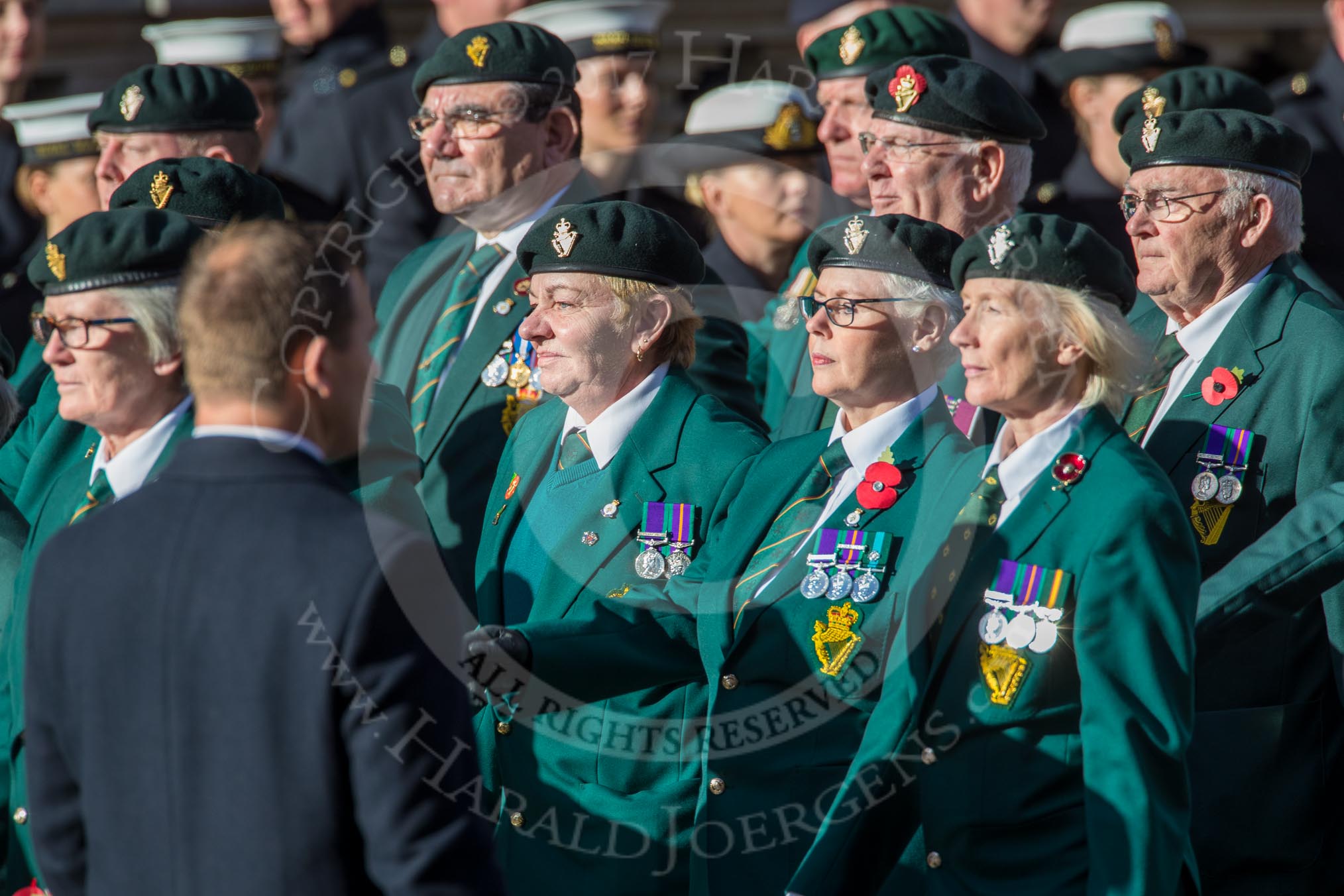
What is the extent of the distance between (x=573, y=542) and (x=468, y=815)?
1.51 m

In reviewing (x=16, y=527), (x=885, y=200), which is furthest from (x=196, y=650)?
(x=885, y=200)

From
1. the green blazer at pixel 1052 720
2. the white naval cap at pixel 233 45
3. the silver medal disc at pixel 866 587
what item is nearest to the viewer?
the green blazer at pixel 1052 720

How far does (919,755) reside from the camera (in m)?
3.62

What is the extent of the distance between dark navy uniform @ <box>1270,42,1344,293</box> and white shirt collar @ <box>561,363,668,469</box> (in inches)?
117

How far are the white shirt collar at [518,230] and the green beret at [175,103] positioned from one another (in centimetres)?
109

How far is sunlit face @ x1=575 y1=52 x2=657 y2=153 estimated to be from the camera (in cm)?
672

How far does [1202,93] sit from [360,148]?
142 inches

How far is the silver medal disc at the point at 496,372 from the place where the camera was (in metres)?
5.26

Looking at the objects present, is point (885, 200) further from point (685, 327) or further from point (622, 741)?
point (622, 741)

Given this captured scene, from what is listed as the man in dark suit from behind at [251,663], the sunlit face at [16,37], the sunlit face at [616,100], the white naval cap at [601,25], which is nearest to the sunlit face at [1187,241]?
the man in dark suit from behind at [251,663]

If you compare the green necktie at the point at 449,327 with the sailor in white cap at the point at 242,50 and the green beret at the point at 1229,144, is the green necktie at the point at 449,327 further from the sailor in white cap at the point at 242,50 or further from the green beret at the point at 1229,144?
the sailor in white cap at the point at 242,50

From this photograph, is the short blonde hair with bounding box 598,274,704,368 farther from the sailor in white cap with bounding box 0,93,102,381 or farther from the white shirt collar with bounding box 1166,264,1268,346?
the sailor in white cap with bounding box 0,93,102,381

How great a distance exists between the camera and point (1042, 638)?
3461 mm

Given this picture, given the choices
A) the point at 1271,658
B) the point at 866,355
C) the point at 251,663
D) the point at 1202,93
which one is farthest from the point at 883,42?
the point at 251,663
